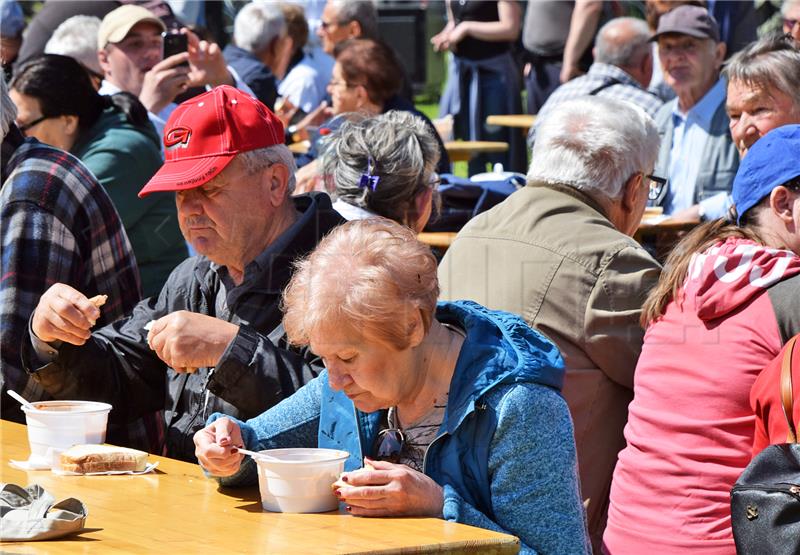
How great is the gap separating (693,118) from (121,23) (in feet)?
10.2

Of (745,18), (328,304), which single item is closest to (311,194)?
(328,304)

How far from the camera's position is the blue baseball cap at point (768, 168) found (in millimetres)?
3057

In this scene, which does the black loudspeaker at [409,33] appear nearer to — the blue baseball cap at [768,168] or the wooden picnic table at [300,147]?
the wooden picnic table at [300,147]

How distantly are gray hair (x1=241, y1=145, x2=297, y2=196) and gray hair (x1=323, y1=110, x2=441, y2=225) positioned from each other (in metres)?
0.56

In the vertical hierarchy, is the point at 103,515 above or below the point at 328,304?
below

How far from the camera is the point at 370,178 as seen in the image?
3967mm

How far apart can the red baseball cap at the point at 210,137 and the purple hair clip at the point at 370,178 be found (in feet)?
1.99

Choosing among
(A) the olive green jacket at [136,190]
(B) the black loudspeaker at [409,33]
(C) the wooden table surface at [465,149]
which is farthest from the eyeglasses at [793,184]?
(B) the black loudspeaker at [409,33]

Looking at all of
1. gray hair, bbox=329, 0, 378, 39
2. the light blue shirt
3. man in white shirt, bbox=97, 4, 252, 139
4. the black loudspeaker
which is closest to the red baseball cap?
man in white shirt, bbox=97, 4, 252, 139

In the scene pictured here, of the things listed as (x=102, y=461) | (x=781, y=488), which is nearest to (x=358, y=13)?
(x=102, y=461)

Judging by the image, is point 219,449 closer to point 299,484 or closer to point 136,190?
point 299,484

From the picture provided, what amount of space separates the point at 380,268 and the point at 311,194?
3.87 ft

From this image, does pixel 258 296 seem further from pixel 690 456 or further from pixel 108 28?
pixel 108 28

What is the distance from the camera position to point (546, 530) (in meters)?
2.35
